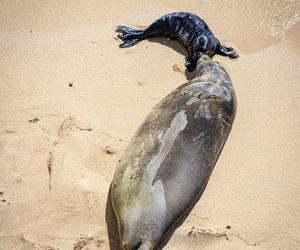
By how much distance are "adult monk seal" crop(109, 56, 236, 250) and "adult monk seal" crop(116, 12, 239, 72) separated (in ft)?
3.20

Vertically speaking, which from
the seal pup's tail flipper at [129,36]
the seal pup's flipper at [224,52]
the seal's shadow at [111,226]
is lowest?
the seal's shadow at [111,226]

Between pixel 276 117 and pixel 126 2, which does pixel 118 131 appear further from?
pixel 126 2

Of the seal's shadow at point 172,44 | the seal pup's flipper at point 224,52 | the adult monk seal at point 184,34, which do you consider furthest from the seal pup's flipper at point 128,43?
the seal pup's flipper at point 224,52

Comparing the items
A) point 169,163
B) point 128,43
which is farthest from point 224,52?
point 169,163

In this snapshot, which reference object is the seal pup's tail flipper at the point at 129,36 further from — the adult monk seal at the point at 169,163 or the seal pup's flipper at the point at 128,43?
the adult monk seal at the point at 169,163

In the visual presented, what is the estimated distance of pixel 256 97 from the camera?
4336 mm

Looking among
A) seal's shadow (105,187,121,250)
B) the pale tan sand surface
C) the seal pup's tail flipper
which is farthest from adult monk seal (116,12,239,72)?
seal's shadow (105,187,121,250)

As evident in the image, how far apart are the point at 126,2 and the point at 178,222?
3.48 metres

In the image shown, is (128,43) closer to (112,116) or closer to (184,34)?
(184,34)

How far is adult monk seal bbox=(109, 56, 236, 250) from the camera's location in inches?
106

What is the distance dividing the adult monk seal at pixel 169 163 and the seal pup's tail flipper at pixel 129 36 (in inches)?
51.1

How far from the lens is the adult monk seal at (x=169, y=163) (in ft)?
8.84

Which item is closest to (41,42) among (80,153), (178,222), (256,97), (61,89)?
(61,89)

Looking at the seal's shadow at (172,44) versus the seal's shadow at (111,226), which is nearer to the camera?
the seal's shadow at (111,226)
